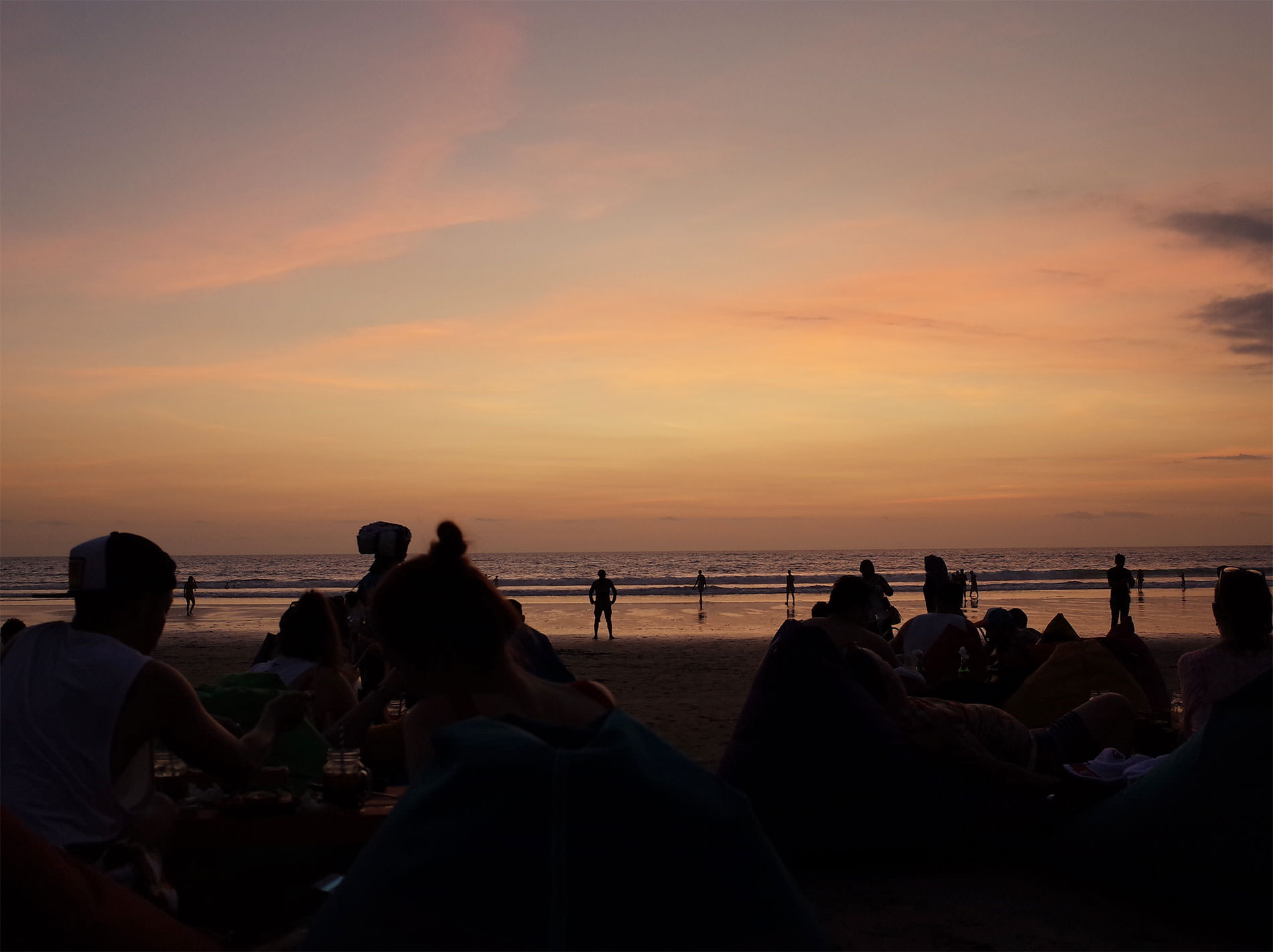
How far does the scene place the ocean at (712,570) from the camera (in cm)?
4425

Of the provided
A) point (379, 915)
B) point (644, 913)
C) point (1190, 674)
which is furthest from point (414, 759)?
point (1190, 674)

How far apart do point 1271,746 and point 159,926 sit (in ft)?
10.6

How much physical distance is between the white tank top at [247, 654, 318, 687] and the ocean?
108 feet

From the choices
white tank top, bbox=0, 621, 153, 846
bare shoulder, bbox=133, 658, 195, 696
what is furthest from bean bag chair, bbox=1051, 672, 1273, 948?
white tank top, bbox=0, 621, 153, 846

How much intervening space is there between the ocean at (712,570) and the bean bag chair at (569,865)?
35.4 m

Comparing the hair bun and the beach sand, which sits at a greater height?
the hair bun

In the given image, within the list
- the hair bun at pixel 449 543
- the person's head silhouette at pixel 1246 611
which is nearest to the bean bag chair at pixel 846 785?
the person's head silhouette at pixel 1246 611

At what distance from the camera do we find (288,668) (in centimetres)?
480

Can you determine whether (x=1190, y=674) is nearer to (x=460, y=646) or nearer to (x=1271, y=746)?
(x=1271, y=746)

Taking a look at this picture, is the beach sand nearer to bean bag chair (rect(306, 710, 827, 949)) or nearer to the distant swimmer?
the distant swimmer

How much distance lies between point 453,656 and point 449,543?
358 mm

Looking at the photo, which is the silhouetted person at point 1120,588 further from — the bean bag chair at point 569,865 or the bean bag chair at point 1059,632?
the bean bag chair at point 569,865

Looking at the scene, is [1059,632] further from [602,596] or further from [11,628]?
[602,596]

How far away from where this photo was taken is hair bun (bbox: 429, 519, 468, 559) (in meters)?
2.68
